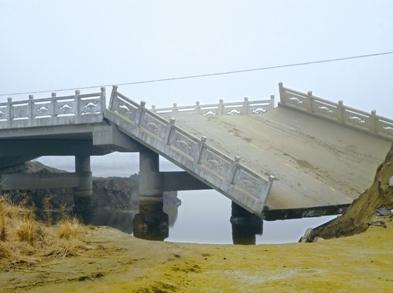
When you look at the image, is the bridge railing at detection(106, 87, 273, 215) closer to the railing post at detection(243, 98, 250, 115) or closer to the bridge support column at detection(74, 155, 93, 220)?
the railing post at detection(243, 98, 250, 115)

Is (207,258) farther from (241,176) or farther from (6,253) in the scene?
(241,176)

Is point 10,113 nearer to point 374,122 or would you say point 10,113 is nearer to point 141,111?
point 141,111

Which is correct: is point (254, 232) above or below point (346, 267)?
below

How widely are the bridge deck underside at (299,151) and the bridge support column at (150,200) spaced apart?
7.29 feet

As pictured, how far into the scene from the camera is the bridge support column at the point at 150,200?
692 inches

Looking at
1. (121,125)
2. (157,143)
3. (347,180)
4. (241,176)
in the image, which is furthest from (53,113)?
(347,180)

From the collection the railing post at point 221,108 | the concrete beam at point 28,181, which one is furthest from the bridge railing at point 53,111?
the railing post at point 221,108

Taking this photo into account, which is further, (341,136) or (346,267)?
(341,136)

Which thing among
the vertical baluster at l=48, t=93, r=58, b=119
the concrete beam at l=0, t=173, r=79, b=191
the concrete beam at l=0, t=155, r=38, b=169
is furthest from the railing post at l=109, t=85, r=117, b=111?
the concrete beam at l=0, t=155, r=38, b=169

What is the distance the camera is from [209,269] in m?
5.22

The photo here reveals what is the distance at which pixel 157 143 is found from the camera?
52.4 feet

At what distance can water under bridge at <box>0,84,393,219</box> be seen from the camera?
45.6ft

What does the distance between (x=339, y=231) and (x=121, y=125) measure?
32.5 ft

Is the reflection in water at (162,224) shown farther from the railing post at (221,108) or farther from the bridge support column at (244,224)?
the railing post at (221,108)
